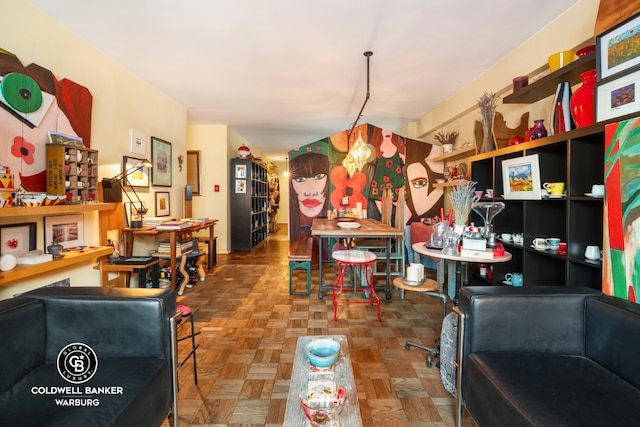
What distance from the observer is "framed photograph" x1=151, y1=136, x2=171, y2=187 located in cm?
449

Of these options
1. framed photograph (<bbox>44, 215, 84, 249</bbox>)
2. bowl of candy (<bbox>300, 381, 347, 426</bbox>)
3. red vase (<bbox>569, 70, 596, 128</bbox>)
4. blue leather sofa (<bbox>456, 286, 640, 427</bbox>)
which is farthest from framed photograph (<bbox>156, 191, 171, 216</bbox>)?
red vase (<bbox>569, 70, 596, 128</bbox>)

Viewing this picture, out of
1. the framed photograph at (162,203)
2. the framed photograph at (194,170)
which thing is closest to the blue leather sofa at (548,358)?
the framed photograph at (162,203)

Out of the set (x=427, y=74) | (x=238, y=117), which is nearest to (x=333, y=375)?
(x=427, y=74)

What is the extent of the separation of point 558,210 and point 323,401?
106 inches

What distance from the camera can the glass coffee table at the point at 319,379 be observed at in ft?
3.83

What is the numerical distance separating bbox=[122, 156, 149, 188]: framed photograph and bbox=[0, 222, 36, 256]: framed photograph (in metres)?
1.39

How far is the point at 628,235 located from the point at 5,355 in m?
3.06

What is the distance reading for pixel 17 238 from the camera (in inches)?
96.3

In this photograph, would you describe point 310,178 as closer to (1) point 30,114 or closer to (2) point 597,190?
(1) point 30,114

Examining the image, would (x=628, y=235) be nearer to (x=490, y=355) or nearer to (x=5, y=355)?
(x=490, y=355)

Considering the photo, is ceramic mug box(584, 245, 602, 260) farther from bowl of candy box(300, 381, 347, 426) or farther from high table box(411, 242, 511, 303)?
bowl of candy box(300, 381, 347, 426)

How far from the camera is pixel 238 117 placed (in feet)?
19.8

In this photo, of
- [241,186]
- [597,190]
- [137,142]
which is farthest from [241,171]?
[597,190]

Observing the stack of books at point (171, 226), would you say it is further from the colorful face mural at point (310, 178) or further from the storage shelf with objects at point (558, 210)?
the storage shelf with objects at point (558, 210)
